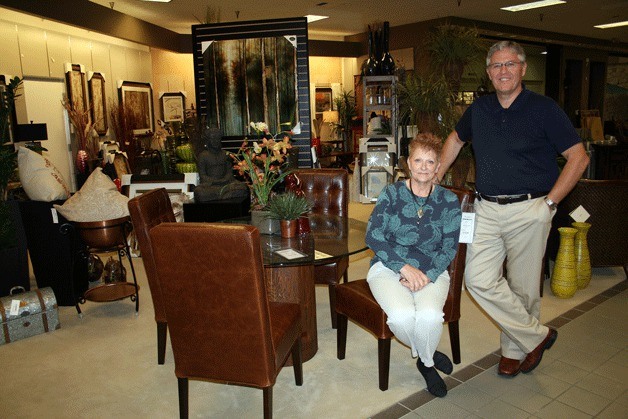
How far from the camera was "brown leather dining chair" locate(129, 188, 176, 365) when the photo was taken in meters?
2.81

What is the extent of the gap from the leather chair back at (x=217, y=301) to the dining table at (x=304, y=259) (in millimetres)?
499

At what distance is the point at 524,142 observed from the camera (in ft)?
8.20

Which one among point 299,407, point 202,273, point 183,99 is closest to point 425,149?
point 202,273

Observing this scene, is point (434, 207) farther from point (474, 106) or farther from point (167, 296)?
point (167, 296)

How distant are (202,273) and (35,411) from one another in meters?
→ 1.38

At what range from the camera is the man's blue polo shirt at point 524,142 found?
2465 mm

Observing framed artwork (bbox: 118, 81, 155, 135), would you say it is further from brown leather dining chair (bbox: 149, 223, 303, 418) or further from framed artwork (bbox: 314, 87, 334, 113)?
brown leather dining chair (bbox: 149, 223, 303, 418)

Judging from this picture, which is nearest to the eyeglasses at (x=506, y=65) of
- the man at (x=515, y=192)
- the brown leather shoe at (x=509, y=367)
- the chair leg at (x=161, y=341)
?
the man at (x=515, y=192)

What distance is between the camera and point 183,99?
1050 cm

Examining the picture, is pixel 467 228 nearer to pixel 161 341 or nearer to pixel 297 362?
pixel 297 362

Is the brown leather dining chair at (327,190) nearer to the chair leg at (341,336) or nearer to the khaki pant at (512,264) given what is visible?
the chair leg at (341,336)

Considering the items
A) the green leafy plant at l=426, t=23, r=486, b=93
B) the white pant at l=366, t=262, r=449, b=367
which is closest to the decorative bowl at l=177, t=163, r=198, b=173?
the green leafy plant at l=426, t=23, r=486, b=93

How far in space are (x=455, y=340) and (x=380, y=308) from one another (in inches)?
25.4

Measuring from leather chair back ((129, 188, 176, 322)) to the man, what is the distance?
175 cm
